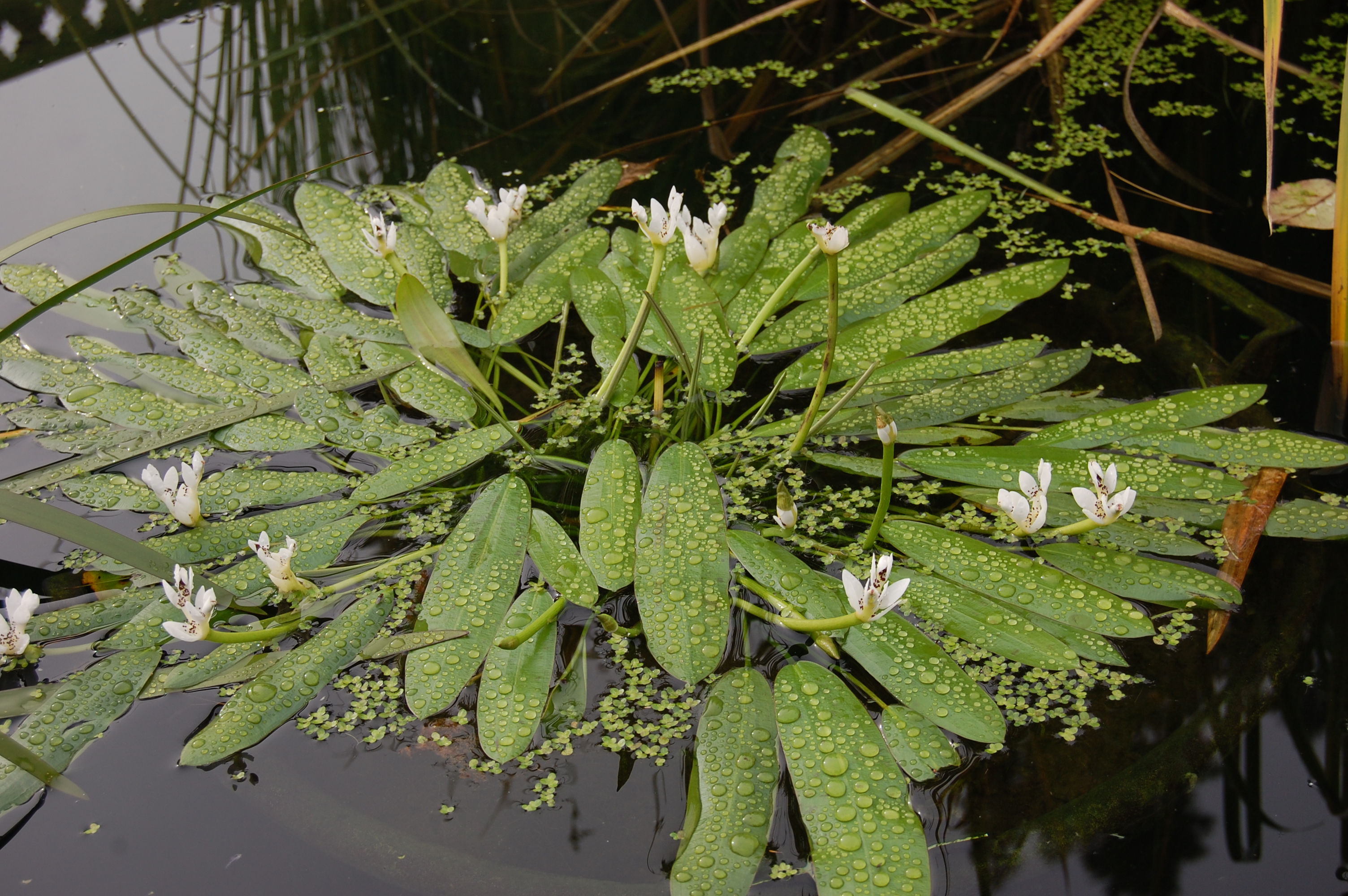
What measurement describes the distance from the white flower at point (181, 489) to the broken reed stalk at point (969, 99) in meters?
1.41

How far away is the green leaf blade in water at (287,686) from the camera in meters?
1.13

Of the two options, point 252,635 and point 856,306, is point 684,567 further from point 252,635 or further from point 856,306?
point 856,306

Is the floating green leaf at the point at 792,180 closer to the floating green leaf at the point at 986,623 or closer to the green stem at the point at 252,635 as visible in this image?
the floating green leaf at the point at 986,623

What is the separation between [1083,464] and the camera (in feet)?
4.43

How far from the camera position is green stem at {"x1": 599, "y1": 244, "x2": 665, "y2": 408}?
130 centimetres

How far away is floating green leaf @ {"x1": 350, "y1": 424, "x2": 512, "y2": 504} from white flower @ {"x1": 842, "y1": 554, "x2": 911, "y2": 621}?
2.15 ft

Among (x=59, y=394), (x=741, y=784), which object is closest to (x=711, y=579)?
(x=741, y=784)

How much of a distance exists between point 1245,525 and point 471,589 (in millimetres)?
1122

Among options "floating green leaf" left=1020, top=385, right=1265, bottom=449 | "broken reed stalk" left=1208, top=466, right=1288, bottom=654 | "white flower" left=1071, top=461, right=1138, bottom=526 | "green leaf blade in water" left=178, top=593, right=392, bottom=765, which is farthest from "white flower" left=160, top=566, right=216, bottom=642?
"broken reed stalk" left=1208, top=466, right=1288, bottom=654

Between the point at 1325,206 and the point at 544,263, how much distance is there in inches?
58.2

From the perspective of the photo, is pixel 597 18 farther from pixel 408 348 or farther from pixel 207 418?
pixel 207 418

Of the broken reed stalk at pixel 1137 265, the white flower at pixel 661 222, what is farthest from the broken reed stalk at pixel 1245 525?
the white flower at pixel 661 222

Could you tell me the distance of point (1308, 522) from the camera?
1334 mm

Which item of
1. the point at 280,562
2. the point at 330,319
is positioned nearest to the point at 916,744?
the point at 280,562
